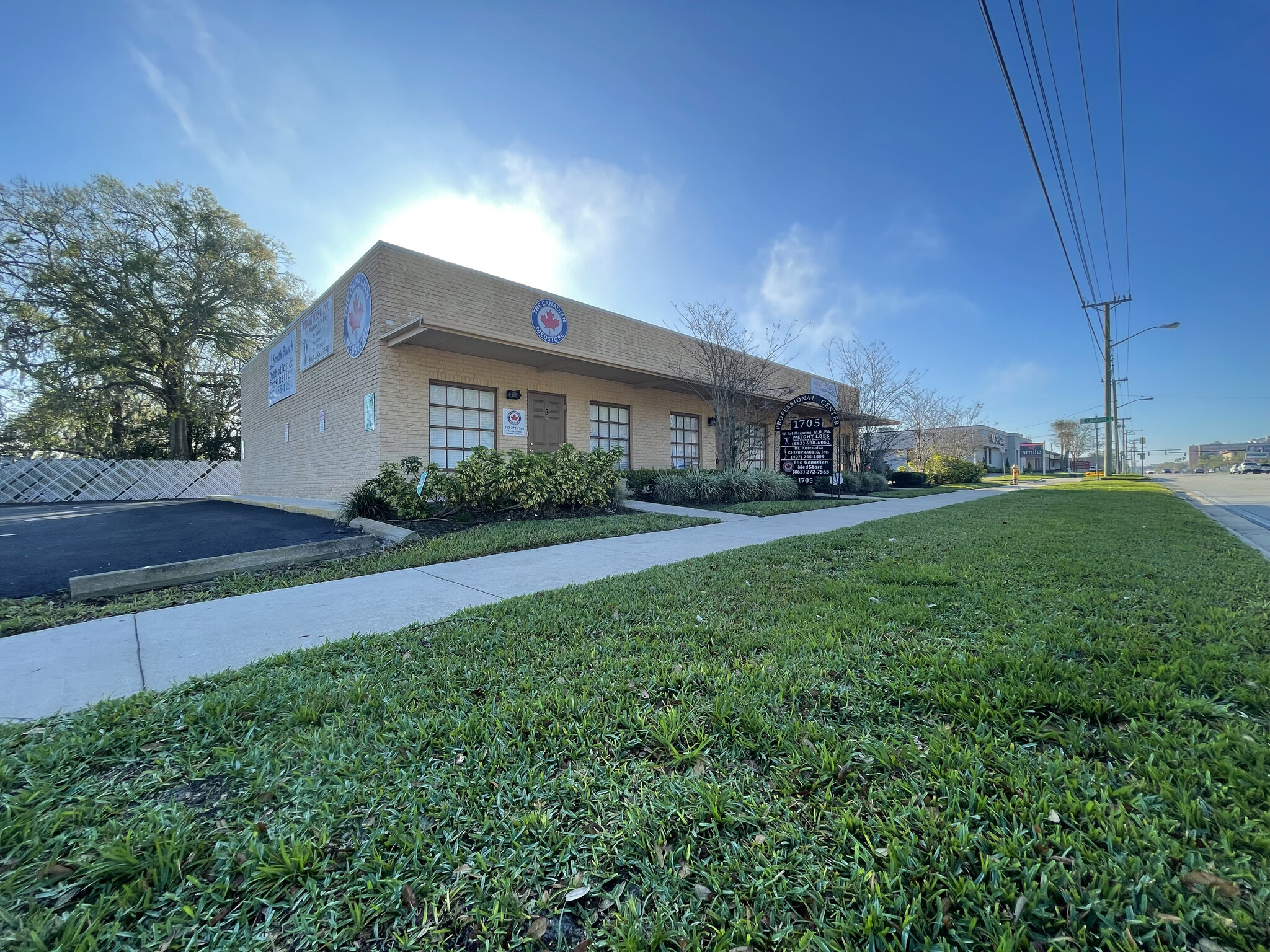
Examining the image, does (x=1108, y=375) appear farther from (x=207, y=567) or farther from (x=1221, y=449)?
(x=1221, y=449)

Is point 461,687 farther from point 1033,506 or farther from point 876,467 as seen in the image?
point 876,467

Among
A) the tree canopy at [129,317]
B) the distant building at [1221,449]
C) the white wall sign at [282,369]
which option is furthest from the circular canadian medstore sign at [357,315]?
the distant building at [1221,449]

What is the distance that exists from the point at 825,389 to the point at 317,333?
58.6 feet

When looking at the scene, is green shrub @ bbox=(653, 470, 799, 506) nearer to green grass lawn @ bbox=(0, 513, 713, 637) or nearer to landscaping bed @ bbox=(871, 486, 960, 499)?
green grass lawn @ bbox=(0, 513, 713, 637)

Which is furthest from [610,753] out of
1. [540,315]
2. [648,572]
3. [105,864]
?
[540,315]

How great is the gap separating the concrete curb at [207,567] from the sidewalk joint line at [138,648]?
0.74m

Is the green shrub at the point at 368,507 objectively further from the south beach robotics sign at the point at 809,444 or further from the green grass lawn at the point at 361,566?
the south beach robotics sign at the point at 809,444

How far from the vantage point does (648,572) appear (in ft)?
15.3

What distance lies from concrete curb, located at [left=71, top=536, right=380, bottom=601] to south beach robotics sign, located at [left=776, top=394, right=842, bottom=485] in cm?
1178

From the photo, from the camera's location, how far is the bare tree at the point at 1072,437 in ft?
223

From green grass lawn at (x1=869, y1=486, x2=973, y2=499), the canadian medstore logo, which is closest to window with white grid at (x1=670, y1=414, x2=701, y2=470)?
the canadian medstore logo

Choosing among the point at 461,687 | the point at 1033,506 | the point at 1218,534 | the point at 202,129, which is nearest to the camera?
the point at 461,687

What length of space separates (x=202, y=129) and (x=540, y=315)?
390 inches

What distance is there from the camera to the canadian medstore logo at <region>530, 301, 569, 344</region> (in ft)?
38.6
